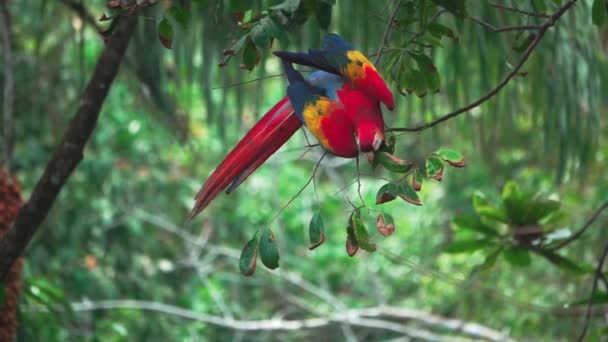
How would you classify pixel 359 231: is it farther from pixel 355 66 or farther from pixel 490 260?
pixel 490 260

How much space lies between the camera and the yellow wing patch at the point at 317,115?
897 mm

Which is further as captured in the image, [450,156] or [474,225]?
[474,225]

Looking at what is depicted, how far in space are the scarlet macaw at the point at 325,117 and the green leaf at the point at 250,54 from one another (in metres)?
0.08

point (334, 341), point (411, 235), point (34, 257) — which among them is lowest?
point (334, 341)

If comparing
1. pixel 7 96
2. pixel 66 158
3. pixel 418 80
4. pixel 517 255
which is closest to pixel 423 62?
pixel 418 80

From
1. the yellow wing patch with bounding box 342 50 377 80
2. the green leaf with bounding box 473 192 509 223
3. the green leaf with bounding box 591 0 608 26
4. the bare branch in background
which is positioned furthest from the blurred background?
the yellow wing patch with bounding box 342 50 377 80

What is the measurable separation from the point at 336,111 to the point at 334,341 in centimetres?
320

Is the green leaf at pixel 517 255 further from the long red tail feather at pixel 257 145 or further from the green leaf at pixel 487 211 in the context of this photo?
the long red tail feather at pixel 257 145

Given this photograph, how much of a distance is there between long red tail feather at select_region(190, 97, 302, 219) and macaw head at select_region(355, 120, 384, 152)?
0.24ft

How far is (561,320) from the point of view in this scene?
3.17m

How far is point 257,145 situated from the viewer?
3.09 feet

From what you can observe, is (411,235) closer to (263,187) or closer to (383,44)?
(263,187)

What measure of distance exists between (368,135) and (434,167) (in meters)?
0.11

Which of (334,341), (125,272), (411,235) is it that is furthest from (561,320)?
(125,272)
